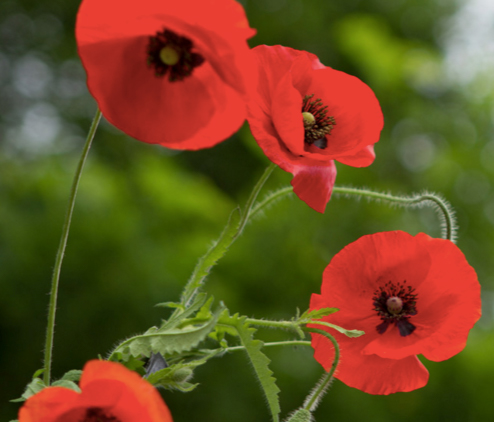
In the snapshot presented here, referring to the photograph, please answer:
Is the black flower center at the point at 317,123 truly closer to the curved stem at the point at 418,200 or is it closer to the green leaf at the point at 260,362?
the curved stem at the point at 418,200

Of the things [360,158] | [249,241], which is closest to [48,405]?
[360,158]

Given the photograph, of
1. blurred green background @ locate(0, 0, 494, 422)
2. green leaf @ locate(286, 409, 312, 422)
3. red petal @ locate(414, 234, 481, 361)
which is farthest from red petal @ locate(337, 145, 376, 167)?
blurred green background @ locate(0, 0, 494, 422)

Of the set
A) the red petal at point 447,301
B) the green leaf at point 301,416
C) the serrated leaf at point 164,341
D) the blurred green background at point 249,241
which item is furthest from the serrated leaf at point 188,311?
the blurred green background at point 249,241

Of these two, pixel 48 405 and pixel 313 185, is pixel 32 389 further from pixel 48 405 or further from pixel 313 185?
pixel 313 185

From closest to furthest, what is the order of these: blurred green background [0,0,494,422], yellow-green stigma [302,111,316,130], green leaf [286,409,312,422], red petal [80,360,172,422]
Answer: red petal [80,360,172,422]
green leaf [286,409,312,422]
yellow-green stigma [302,111,316,130]
blurred green background [0,0,494,422]

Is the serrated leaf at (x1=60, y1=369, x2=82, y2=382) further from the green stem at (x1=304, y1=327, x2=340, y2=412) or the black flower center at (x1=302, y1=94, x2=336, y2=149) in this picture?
the black flower center at (x1=302, y1=94, x2=336, y2=149)

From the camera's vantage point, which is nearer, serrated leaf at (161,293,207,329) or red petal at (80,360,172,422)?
red petal at (80,360,172,422)

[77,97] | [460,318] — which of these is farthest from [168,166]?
[460,318]
